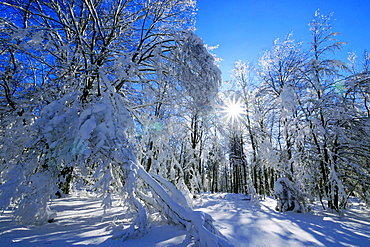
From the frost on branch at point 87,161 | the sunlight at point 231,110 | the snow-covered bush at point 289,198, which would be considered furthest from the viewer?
the snow-covered bush at point 289,198

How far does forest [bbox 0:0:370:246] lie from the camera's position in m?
2.53

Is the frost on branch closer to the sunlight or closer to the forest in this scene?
the forest

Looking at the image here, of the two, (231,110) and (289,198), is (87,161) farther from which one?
(289,198)

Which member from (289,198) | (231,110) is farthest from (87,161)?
(289,198)

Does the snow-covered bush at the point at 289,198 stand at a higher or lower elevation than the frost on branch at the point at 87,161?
lower

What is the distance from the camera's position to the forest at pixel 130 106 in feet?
8.30

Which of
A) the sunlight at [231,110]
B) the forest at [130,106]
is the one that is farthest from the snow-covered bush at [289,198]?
the sunlight at [231,110]

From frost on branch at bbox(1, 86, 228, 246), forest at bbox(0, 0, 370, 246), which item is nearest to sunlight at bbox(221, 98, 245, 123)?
forest at bbox(0, 0, 370, 246)

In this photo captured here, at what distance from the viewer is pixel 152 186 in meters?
2.94

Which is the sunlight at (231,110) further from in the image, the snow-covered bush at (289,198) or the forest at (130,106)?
the snow-covered bush at (289,198)

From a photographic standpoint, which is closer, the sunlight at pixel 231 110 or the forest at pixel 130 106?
the forest at pixel 130 106

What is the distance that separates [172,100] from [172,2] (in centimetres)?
293

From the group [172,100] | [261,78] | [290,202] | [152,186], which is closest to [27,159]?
[152,186]

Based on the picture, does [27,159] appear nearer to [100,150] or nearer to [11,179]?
[11,179]
